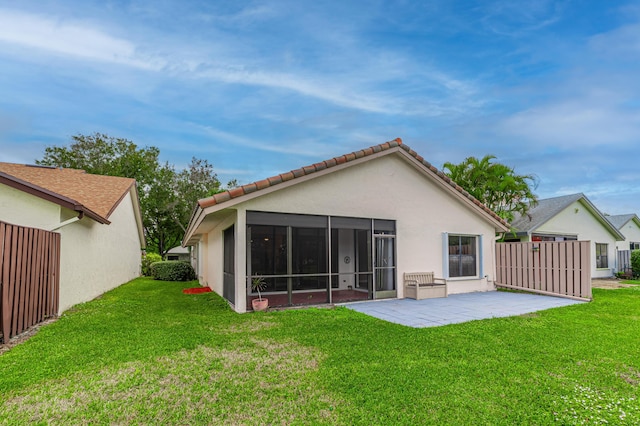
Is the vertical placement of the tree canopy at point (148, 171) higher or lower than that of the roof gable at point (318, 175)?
higher

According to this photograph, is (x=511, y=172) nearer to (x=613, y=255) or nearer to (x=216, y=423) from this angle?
(x=613, y=255)

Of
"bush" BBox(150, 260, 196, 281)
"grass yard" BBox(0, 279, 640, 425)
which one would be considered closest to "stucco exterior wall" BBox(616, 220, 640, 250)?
"grass yard" BBox(0, 279, 640, 425)

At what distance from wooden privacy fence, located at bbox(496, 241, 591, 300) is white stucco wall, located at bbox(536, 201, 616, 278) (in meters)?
7.23

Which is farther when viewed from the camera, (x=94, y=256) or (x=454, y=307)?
(x=94, y=256)

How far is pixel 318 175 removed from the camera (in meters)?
9.61

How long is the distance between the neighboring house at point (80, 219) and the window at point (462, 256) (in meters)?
11.8

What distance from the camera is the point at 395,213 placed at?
37.0 ft

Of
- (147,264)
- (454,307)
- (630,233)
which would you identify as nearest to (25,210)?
(454,307)

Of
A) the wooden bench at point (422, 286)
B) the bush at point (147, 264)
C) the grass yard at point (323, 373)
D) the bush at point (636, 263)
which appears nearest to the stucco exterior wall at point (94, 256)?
the grass yard at point (323, 373)

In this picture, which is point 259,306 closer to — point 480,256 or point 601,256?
point 480,256

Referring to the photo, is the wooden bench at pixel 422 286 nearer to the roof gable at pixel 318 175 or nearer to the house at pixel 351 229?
the house at pixel 351 229

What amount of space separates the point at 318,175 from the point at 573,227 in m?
19.3

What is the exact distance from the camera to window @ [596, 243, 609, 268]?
22000 mm

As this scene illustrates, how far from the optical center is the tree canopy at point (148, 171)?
108ft
